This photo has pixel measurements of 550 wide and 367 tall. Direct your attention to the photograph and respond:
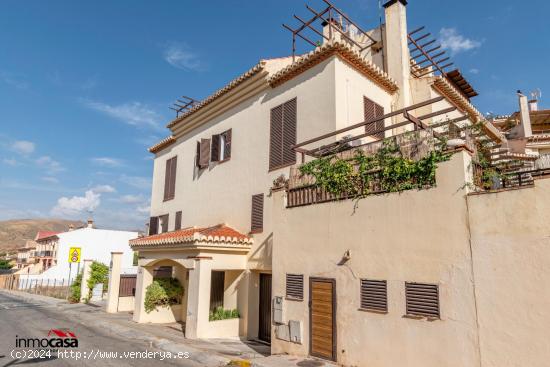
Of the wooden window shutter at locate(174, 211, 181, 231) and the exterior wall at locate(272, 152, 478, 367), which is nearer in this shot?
the exterior wall at locate(272, 152, 478, 367)

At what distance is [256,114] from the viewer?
14.6 metres

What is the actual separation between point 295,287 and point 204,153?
30.3 ft

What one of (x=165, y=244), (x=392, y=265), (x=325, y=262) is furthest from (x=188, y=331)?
(x=392, y=265)

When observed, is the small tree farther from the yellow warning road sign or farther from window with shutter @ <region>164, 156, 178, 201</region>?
window with shutter @ <region>164, 156, 178, 201</region>

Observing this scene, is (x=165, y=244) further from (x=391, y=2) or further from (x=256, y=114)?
(x=391, y=2)

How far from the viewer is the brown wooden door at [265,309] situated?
1323 cm

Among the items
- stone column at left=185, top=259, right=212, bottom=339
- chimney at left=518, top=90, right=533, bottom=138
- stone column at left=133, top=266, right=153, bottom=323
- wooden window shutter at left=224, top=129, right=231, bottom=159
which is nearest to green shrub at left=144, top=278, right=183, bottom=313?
stone column at left=133, top=266, right=153, bottom=323

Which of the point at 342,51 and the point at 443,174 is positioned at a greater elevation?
the point at 342,51

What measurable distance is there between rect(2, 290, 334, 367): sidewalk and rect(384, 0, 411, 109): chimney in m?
9.82

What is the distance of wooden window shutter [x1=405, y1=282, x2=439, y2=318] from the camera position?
7102 millimetres

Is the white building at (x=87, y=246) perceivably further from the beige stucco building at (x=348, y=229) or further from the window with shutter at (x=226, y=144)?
the window with shutter at (x=226, y=144)

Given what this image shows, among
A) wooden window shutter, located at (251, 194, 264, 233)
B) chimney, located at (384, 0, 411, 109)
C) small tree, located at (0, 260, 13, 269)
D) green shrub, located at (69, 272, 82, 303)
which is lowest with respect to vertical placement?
green shrub, located at (69, 272, 82, 303)

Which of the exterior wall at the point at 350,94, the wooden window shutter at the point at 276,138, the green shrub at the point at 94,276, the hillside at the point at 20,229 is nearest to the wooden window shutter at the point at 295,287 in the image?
the wooden window shutter at the point at 276,138

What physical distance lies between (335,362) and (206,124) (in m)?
12.4
